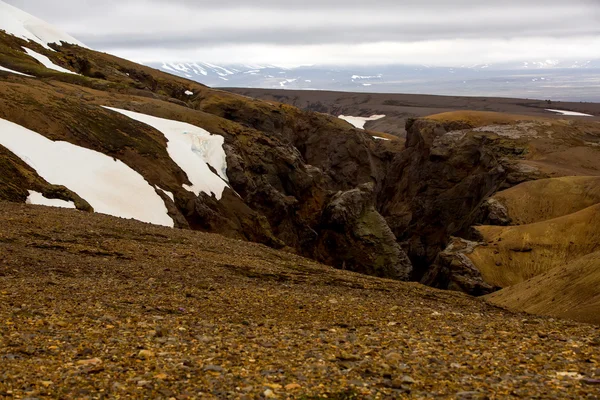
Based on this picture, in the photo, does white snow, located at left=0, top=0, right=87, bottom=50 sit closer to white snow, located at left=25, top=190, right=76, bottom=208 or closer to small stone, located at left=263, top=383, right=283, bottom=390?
white snow, located at left=25, top=190, right=76, bottom=208

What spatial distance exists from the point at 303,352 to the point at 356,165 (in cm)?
7463

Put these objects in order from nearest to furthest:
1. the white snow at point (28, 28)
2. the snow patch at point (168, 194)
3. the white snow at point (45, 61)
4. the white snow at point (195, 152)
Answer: the snow patch at point (168, 194) < the white snow at point (195, 152) < the white snow at point (45, 61) < the white snow at point (28, 28)

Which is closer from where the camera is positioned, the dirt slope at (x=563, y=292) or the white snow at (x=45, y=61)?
the dirt slope at (x=563, y=292)

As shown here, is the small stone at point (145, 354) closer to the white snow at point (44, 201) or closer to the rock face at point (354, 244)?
the white snow at point (44, 201)

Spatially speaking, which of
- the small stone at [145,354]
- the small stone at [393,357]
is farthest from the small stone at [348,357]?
the small stone at [145,354]

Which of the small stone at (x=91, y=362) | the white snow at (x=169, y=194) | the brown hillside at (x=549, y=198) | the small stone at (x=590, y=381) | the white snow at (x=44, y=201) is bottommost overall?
the brown hillside at (x=549, y=198)

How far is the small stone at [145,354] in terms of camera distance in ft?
35.2

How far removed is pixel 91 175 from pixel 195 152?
1239 centimetres

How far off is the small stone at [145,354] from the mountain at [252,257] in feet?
0.19

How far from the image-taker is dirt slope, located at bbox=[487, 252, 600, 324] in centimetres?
2554

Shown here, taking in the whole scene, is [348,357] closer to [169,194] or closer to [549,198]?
[169,194]

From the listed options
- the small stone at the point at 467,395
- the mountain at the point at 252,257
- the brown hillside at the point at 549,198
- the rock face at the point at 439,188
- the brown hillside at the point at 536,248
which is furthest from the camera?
the rock face at the point at 439,188

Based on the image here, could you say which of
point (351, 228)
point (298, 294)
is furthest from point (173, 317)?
point (351, 228)

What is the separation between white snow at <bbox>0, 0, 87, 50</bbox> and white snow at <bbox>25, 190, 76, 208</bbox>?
52363 millimetres
